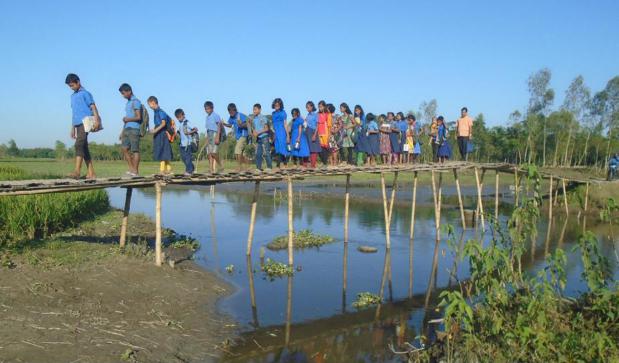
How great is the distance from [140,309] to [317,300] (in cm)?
367

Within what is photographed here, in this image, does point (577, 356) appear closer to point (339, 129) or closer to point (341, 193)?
point (339, 129)

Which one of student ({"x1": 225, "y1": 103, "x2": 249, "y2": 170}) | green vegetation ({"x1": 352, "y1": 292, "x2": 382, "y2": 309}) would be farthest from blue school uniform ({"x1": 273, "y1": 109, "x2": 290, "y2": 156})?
green vegetation ({"x1": 352, "y1": 292, "x2": 382, "y2": 309})

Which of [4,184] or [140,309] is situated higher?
[4,184]

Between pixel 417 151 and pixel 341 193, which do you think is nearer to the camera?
pixel 417 151

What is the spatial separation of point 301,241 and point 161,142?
21.5 ft

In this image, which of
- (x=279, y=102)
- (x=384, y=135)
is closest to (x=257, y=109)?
(x=279, y=102)

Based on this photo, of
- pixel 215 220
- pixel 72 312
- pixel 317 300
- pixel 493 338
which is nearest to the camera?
pixel 493 338

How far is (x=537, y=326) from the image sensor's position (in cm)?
554

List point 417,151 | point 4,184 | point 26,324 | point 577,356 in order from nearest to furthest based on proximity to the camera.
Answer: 1. point 577,356
2. point 26,324
3. point 4,184
4. point 417,151

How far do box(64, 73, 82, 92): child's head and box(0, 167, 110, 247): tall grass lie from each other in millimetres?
3146

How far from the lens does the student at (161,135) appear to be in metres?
10.2

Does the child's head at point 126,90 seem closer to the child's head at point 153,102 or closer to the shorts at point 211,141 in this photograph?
the child's head at point 153,102

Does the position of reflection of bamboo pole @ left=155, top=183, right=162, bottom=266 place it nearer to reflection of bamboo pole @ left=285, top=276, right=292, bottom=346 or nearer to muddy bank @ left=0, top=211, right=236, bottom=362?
muddy bank @ left=0, top=211, right=236, bottom=362

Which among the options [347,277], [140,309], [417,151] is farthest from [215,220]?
[140,309]
